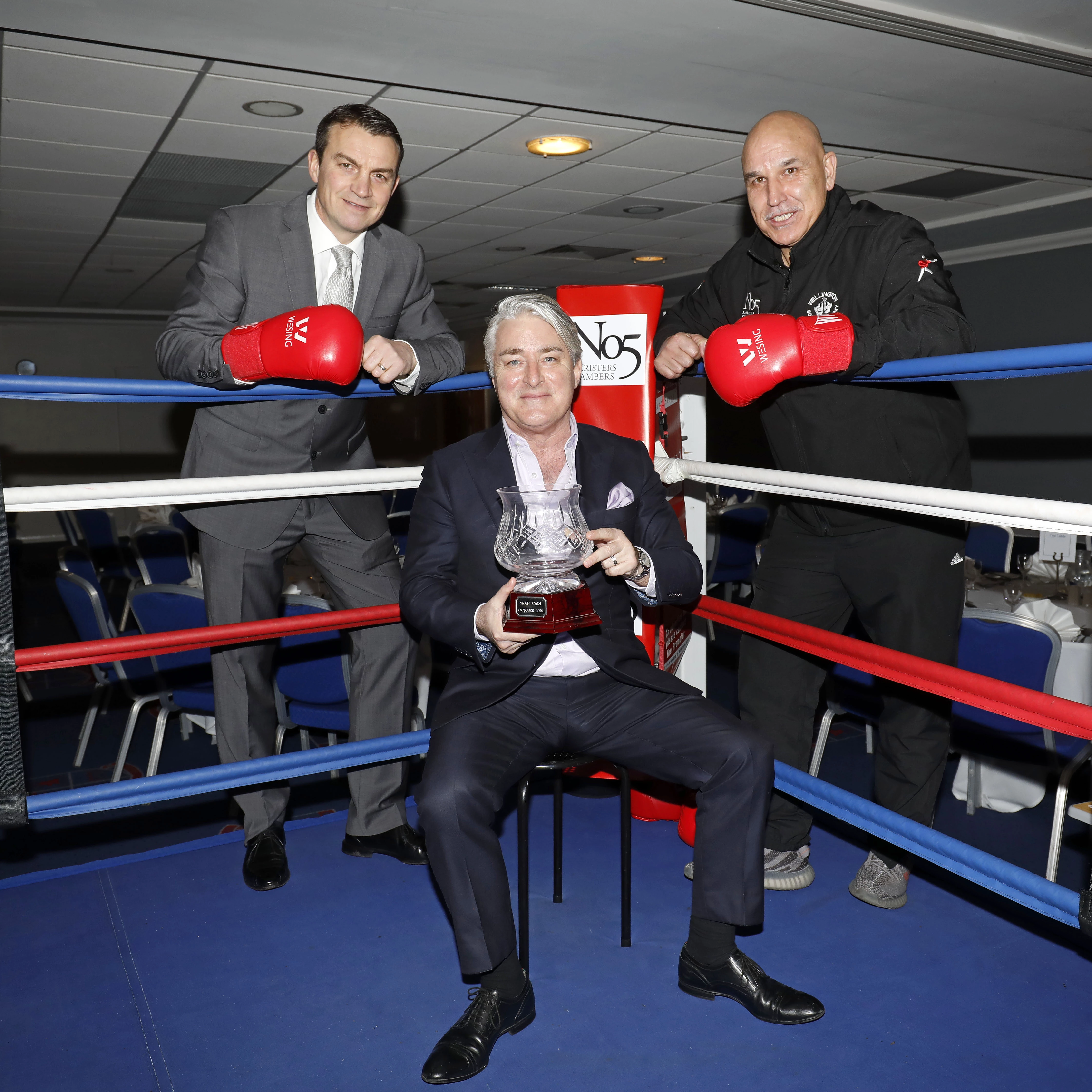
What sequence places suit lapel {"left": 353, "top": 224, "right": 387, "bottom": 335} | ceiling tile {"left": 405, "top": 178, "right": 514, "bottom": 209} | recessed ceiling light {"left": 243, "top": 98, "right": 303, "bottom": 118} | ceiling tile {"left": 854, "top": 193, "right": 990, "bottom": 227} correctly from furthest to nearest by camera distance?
1. ceiling tile {"left": 854, "top": 193, "right": 990, "bottom": 227}
2. ceiling tile {"left": 405, "top": 178, "right": 514, "bottom": 209}
3. recessed ceiling light {"left": 243, "top": 98, "right": 303, "bottom": 118}
4. suit lapel {"left": 353, "top": 224, "right": 387, "bottom": 335}

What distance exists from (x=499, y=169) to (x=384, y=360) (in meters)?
4.22

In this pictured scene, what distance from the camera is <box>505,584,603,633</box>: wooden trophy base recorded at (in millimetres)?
1392

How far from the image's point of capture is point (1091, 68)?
3.98m

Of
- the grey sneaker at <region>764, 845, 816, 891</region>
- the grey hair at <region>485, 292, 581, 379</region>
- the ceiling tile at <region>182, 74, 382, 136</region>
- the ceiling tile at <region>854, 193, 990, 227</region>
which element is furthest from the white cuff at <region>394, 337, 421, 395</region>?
the ceiling tile at <region>854, 193, 990, 227</region>

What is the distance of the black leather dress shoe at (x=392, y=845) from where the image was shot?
1.96 metres

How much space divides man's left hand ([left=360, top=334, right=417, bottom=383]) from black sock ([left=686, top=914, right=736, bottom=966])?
3.50 feet

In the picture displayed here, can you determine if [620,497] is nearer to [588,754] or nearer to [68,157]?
[588,754]

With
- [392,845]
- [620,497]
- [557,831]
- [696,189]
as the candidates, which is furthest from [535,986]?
[696,189]

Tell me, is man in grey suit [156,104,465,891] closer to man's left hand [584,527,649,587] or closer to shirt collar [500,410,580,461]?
shirt collar [500,410,580,461]

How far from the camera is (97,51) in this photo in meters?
3.63

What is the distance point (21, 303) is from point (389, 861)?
11.4 m

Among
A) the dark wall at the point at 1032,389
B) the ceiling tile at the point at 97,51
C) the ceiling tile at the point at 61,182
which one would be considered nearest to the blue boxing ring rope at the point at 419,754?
the ceiling tile at the point at 97,51

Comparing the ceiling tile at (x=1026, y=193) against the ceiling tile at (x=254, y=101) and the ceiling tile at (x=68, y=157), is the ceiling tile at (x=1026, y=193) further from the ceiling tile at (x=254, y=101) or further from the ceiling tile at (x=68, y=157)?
the ceiling tile at (x=68, y=157)

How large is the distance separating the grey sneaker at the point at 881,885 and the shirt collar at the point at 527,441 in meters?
0.98
